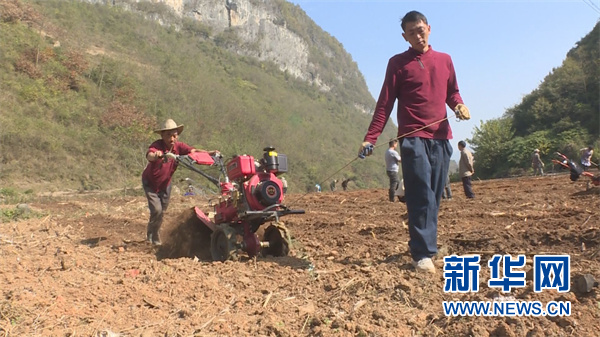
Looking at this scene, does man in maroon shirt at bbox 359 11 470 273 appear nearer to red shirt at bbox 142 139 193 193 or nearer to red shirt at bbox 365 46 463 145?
red shirt at bbox 365 46 463 145

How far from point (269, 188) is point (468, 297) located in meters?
2.28

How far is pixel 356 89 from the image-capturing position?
168 metres

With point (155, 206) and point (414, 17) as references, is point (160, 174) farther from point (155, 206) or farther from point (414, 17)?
point (414, 17)

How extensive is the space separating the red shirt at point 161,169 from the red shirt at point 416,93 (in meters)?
2.92

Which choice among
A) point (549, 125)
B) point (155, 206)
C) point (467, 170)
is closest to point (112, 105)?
point (467, 170)

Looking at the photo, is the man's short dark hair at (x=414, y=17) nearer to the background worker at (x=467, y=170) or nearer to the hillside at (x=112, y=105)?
the background worker at (x=467, y=170)

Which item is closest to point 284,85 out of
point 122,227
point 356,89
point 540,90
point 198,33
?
point 198,33

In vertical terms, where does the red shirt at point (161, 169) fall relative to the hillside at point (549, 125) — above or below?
below

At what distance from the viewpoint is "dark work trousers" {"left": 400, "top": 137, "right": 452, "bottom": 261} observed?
350 cm

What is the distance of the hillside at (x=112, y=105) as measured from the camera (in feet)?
83.5

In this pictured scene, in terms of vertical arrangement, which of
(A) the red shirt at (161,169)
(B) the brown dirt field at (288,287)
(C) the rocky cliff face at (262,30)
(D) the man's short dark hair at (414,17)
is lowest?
(B) the brown dirt field at (288,287)

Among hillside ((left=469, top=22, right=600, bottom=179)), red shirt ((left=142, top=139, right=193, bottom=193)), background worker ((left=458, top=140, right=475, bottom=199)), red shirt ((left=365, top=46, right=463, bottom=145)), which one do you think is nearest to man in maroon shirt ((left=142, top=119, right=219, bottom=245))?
red shirt ((left=142, top=139, right=193, bottom=193))

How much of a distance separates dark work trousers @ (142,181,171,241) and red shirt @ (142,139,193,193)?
0.07 metres

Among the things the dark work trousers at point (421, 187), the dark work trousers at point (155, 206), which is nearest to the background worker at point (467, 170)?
the dark work trousers at point (155, 206)
